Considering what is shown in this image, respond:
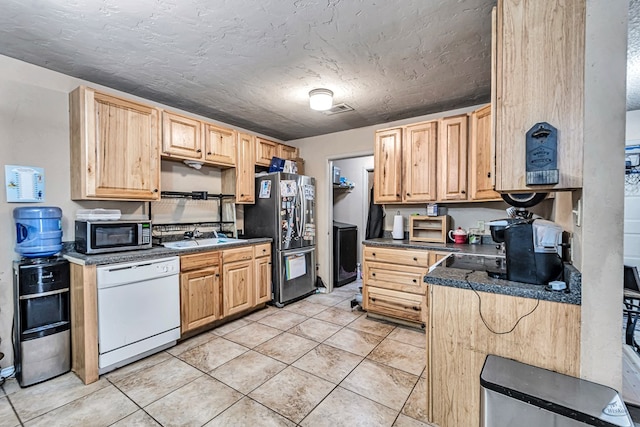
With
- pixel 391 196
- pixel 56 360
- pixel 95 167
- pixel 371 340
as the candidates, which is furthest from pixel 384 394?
pixel 95 167

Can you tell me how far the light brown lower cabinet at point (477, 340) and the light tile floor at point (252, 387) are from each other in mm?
306

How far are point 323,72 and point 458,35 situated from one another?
40.8 inches

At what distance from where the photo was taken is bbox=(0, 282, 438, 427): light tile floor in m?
1.72

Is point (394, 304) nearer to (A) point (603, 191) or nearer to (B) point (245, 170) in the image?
(A) point (603, 191)

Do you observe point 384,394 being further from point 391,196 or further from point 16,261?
point 16,261

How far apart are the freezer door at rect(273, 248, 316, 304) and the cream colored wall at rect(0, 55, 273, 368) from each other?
1.99m

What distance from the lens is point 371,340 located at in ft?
9.00

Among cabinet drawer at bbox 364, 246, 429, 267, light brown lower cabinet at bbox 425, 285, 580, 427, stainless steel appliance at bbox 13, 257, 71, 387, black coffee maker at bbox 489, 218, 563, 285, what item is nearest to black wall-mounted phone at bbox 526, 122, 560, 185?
black coffee maker at bbox 489, 218, 563, 285

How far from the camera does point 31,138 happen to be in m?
2.25

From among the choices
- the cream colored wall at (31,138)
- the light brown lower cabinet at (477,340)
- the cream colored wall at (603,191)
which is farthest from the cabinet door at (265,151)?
the cream colored wall at (603,191)

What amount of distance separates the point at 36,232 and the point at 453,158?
12.2 feet

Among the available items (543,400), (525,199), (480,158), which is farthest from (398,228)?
(543,400)

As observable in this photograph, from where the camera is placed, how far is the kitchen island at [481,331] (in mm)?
1259

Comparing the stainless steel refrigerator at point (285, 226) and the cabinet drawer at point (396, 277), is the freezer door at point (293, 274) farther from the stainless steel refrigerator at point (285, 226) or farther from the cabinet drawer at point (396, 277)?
the cabinet drawer at point (396, 277)
